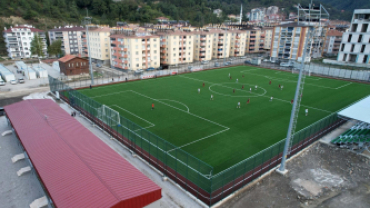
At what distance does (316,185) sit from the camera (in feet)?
55.3

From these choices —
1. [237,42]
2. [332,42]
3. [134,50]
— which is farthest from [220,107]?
[332,42]

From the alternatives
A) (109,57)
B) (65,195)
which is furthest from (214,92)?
(109,57)

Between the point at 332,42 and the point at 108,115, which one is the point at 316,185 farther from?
the point at 332,42

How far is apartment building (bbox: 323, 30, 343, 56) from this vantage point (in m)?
82.1

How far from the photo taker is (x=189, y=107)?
33.0m

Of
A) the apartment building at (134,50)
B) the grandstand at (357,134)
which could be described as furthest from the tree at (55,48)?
the grandstand at (357,134)

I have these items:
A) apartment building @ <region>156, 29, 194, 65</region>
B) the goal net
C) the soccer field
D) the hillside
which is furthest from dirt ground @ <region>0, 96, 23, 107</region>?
the hillside

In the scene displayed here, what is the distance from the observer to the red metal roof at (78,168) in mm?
12711

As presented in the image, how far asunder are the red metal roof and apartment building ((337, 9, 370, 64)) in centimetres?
6784

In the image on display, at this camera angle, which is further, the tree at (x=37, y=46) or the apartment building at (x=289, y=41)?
the apartment building at (x=289, y=41)

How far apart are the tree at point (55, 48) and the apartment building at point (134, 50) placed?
77.1 ft

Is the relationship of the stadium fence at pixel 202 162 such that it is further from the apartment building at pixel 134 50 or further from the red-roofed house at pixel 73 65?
the apartment building at pixel 134 50

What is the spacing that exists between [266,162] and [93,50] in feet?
195

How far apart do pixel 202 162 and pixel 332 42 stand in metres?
87.1
